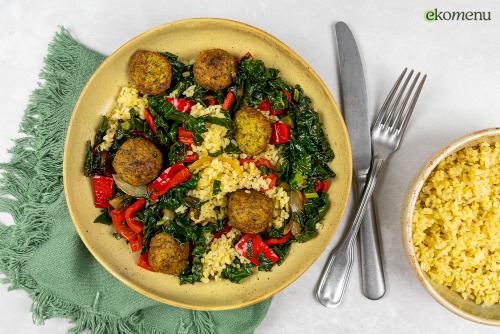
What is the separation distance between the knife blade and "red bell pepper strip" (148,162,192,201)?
4.38 feet

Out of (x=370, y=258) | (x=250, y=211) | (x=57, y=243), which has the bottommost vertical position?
(x=370, y=258)

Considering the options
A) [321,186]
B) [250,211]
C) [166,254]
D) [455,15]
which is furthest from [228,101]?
[455,15]

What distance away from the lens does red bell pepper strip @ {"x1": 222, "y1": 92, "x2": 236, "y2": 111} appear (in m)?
3.63

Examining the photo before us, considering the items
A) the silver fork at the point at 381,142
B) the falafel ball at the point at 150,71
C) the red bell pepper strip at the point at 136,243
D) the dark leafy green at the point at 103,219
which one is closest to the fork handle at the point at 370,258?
the silver fork at the point at 381,142

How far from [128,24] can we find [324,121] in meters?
1.80

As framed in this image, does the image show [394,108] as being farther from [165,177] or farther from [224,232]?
[165,177]

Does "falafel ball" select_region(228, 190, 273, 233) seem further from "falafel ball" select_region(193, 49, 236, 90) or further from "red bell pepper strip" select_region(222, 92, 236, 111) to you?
"falafel ball" select_region(193, 49, 236, 90)

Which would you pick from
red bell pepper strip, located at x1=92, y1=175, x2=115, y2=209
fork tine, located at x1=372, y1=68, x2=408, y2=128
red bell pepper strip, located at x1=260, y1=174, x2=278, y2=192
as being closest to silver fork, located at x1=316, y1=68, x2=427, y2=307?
fork tine, located at x1=372, y1=68, x2=408, y2=128

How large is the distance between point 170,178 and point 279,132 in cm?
83

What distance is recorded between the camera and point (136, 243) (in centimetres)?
369

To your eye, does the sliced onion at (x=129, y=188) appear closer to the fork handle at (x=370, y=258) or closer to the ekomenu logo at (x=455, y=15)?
the fork handle at (x=370, y=258)

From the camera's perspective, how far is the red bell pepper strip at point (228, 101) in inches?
143

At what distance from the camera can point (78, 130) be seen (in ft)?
11.8

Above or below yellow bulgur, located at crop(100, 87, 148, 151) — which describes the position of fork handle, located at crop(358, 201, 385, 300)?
below
